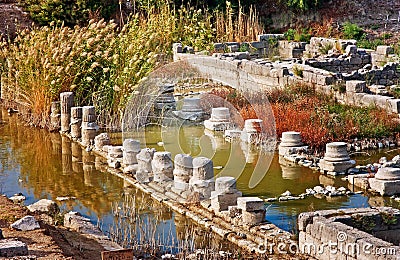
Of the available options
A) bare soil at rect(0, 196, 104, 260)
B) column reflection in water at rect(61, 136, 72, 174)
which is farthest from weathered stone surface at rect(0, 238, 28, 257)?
column reflection in water at rect(61, 136, 72, 174)

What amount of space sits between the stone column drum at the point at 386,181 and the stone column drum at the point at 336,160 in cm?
107

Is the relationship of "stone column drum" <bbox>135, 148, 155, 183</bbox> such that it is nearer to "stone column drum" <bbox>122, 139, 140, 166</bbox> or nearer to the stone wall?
"stone column drum" <bbox>122, 139, 140, 166</bbox>

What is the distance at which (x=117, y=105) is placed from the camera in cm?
1752

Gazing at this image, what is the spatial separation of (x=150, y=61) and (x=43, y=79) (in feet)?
7.52

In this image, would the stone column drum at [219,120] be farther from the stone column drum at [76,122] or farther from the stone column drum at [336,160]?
the stone column drum at [336,160]

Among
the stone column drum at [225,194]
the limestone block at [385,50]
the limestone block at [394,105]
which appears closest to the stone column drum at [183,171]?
the stone column drum at [225,194]

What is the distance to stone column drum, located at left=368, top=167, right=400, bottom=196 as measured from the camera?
1224 cm

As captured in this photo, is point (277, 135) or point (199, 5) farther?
point (199, 5)

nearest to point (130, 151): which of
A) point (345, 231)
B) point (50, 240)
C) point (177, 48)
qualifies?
point (50, 240)

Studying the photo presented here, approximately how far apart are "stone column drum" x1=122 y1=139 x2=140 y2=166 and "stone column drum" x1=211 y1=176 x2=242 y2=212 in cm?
295

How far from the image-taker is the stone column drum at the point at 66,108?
17.2 m

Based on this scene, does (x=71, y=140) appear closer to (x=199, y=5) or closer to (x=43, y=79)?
(x=43, y=79)

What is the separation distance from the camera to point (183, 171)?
1259 cm

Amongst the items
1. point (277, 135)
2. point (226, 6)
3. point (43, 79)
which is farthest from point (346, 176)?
point (226, 6)
